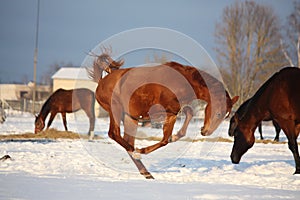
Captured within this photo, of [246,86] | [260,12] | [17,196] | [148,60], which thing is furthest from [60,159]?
[260,12]

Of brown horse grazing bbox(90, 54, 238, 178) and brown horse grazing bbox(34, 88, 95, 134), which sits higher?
brown horse grazing bbox(90, 54, 238, 178)

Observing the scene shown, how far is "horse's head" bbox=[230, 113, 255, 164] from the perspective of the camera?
27.8 ft

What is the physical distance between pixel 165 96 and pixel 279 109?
2.52 metres

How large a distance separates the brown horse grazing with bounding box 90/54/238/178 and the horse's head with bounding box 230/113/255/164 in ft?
6.24

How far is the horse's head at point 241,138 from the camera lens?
8469 mm

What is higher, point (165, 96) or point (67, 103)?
point (165, 96)

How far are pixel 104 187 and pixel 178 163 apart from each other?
3.81 metres

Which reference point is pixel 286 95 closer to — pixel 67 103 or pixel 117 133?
pixel 117 133

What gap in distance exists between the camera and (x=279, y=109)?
25.6 ft

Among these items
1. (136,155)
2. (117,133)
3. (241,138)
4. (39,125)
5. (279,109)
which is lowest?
(39,125)

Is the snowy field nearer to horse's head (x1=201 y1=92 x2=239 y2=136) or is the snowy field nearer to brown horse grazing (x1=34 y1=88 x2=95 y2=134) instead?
horse's head (x1=201 y1=92 x2=239 y2=136)

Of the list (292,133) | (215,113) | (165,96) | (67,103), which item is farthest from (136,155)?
(67,103)

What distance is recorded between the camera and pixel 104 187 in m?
5.10

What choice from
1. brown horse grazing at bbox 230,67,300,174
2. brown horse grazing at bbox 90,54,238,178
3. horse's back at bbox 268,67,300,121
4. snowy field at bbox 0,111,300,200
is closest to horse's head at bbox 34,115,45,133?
snowy field at bbox 0,111,300,200
